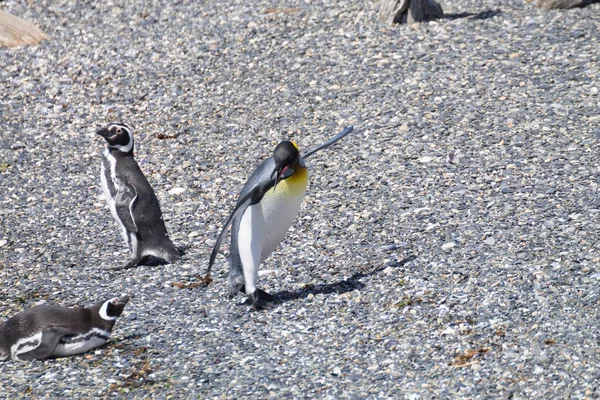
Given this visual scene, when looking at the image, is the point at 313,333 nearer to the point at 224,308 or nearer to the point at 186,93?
the point at 224,308

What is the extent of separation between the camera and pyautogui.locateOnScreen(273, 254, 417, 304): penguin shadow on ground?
5.14m

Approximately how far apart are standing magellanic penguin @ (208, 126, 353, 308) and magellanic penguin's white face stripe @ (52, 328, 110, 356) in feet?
2.74

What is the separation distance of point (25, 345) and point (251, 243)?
1.32m

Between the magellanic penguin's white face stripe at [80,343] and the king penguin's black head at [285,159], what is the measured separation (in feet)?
4.06

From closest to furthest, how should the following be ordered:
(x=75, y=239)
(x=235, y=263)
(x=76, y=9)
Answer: (x=235, y=263), (x=75, y=239), (x=76, y=9)

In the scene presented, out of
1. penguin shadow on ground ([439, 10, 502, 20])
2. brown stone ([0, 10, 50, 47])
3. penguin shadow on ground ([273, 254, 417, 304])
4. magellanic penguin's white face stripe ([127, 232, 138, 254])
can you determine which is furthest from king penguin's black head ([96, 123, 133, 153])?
brown stone ([0, 10, 50, 47])

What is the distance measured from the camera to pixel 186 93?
338 inches

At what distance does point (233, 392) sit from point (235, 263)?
104 cm

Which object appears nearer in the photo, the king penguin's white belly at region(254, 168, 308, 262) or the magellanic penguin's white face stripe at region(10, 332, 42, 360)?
the magellanic penguin's white face stripe at region(10, 332, 42, 360)

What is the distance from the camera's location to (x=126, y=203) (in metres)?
5.86

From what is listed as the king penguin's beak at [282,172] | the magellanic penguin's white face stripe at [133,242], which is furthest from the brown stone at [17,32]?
the king penguin's beak at [282,172]

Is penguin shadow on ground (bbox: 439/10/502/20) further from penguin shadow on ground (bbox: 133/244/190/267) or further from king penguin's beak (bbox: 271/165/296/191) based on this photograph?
king penguin's beak (bbox: 271/165/296/191)

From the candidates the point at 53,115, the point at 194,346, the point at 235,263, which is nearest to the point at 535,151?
the point at 235,263

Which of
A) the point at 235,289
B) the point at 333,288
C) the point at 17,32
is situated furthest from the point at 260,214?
the point at 17,32
